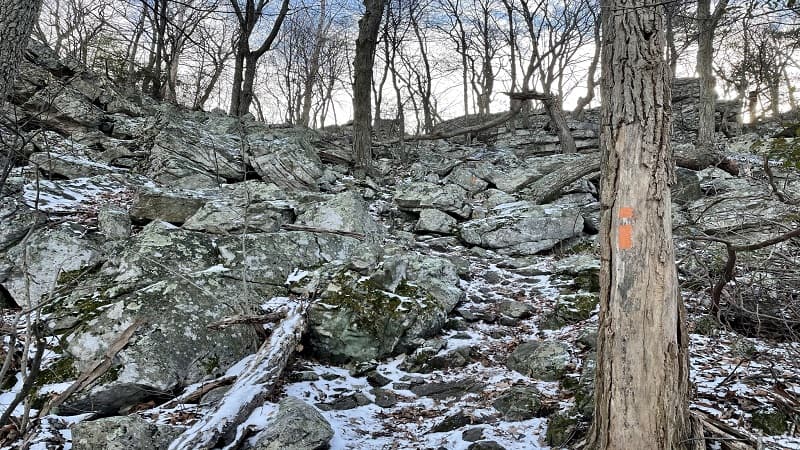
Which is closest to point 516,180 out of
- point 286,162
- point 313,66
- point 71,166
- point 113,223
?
point 286,162

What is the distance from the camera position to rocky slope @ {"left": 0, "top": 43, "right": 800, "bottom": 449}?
329 centimetres

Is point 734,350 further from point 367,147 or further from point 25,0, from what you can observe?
point 367,147

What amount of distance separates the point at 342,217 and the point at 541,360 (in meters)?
3.63

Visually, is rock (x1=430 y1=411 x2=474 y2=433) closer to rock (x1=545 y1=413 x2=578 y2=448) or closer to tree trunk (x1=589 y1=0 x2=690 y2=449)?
rock (x1=545 y1=413 x2=578 y2=448)

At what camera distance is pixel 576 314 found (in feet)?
16.6

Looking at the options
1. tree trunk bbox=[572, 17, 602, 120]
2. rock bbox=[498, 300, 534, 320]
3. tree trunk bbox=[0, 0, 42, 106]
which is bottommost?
rock bbox=[498, 300, 534, 320]

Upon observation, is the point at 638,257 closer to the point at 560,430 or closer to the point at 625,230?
the point at 625,230

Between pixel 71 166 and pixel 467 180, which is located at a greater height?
Result: pixel 71 166

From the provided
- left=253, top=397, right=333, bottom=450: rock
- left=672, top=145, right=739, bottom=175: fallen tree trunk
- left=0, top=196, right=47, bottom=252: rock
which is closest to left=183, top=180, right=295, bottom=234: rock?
left=0, top=196, right=47, bottom=252: rock

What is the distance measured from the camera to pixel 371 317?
4.62 m

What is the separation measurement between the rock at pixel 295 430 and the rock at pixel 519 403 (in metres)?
1.35

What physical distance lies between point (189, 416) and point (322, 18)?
66.7 ft

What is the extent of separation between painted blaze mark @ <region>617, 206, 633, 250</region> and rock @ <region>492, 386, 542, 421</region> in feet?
5.08

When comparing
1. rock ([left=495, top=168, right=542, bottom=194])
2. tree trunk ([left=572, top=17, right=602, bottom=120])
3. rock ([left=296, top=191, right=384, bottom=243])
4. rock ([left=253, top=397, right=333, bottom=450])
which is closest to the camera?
rock ([left=253, top=397, right=333, bottom=450])
